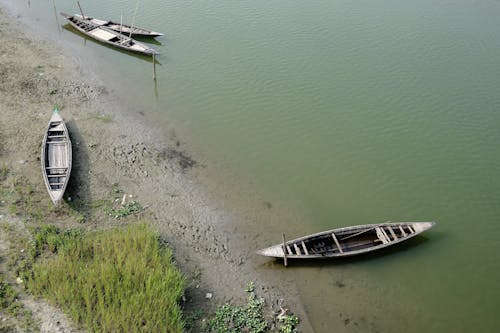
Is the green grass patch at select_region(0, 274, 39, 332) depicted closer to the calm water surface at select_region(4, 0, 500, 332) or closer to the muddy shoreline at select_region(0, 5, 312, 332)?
the muddy shoreline at select_region(0, 5, 312, 332)

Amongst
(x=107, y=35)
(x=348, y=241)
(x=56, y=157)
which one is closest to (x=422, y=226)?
(x=348, y=241)

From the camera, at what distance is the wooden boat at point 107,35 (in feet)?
59.1

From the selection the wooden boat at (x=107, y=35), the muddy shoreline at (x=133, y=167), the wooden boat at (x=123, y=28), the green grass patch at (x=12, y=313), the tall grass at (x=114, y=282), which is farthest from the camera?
the wooden boat at (x=123, y=28)

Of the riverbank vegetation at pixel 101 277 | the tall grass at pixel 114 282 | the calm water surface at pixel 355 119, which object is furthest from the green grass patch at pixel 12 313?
the calm water surface at pixel 355 119

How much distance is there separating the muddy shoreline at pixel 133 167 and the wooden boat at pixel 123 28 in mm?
3563

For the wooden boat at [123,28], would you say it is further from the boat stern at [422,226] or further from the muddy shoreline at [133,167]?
the boat stern at [422,226]

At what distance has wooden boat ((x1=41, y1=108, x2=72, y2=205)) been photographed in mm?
11078

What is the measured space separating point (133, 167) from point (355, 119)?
28.4 feet

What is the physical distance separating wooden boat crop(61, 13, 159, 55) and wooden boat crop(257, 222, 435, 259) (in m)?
11.6

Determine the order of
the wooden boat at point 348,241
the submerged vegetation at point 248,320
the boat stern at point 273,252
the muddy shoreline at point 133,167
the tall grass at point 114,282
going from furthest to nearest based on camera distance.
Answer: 1. the wooden boat at point 348,241
2. the boat stern at point 273,252
3. the muddy shoreline at point 133,167
4. the submerged vegetation at point 248,320
5. the tall grass at point 114,282

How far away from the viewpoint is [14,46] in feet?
57.7

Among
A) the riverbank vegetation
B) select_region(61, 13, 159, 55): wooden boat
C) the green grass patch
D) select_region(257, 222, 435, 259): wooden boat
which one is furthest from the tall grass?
select_region(61, 13, 159, 55): wooden boat

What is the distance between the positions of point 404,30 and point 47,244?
19.5 meters

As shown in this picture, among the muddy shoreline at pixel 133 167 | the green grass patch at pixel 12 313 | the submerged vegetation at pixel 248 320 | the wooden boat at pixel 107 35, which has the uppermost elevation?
the wooden boat at pixel 107 35
